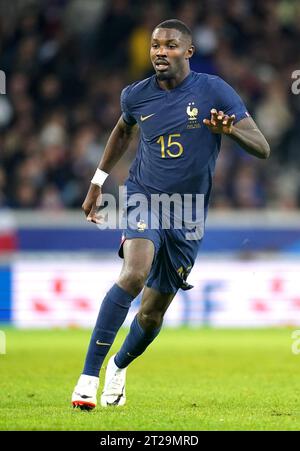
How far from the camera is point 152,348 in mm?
11961

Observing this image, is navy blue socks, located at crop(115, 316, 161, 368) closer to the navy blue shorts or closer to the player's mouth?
the navy blue shorts

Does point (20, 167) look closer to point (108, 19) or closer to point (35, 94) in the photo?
point (35, 94)

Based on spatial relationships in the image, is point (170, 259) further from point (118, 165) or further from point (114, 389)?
point (118, 165)

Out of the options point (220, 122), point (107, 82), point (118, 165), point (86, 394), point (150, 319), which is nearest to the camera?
point (220, 122)

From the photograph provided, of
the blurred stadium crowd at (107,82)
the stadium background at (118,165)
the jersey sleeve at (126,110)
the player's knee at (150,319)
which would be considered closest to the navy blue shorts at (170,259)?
the player's knee at (150,319)

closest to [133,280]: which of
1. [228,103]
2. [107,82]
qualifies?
[228,103]

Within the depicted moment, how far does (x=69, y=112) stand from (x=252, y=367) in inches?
274

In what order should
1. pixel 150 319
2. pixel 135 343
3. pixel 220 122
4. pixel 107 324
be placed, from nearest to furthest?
pixel 220 122, pixel 107 324, pixel 150 319, pixel 135 343

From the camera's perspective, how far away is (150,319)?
714cm

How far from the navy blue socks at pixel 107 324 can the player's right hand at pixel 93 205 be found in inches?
23.9

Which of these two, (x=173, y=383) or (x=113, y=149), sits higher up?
(x=113, y=149)

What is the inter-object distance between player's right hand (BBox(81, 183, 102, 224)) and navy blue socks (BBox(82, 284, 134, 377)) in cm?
61

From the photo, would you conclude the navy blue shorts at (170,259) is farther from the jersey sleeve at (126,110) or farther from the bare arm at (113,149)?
the jersey sleeve at (126,110)

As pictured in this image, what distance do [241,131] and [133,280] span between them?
112 cm
